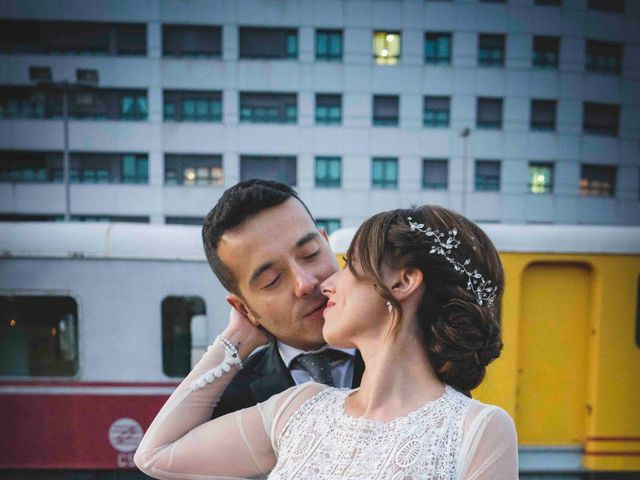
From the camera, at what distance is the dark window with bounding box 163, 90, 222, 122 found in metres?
18.9

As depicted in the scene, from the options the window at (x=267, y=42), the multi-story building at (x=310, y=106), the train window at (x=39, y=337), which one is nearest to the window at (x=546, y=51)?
the multi-story building at (x=310, y=106)

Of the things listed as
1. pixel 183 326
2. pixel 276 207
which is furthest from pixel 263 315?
pixel 183 326

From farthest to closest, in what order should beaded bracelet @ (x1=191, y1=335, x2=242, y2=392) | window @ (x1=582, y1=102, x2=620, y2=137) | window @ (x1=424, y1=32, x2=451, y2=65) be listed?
window @ (x1=582, y1=102, x2=620, y2=137)
window @ (x1=424, y1=32, x2=451, y2=65)
beaded bracelet @ (x1=191, y1=335, x2=242, y2=392)

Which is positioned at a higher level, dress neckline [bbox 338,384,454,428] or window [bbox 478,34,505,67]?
window [bbox 478,34,505,67]

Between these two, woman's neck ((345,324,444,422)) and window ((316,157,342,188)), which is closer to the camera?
woman's neck ((345,324,444,422))

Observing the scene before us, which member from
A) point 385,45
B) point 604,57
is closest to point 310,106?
point 385,45

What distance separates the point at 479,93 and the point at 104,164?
686 inches

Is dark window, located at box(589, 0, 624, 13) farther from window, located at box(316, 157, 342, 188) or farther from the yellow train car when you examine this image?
the yellow train car

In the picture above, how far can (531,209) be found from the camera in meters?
19.5

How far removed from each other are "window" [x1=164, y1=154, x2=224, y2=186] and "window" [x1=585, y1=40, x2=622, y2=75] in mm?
18283

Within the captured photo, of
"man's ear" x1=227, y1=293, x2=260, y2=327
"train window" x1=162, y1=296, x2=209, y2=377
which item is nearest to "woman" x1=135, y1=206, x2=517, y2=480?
"man's ear" x1=227, y1=293, x2=260, y2=327

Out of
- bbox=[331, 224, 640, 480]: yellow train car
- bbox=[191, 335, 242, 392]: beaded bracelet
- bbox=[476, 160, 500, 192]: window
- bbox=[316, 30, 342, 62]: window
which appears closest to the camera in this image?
bbox=[191, 335, 242, 392]: beaded bracelet

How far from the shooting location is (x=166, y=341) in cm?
406

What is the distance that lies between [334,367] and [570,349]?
10.5 ft
